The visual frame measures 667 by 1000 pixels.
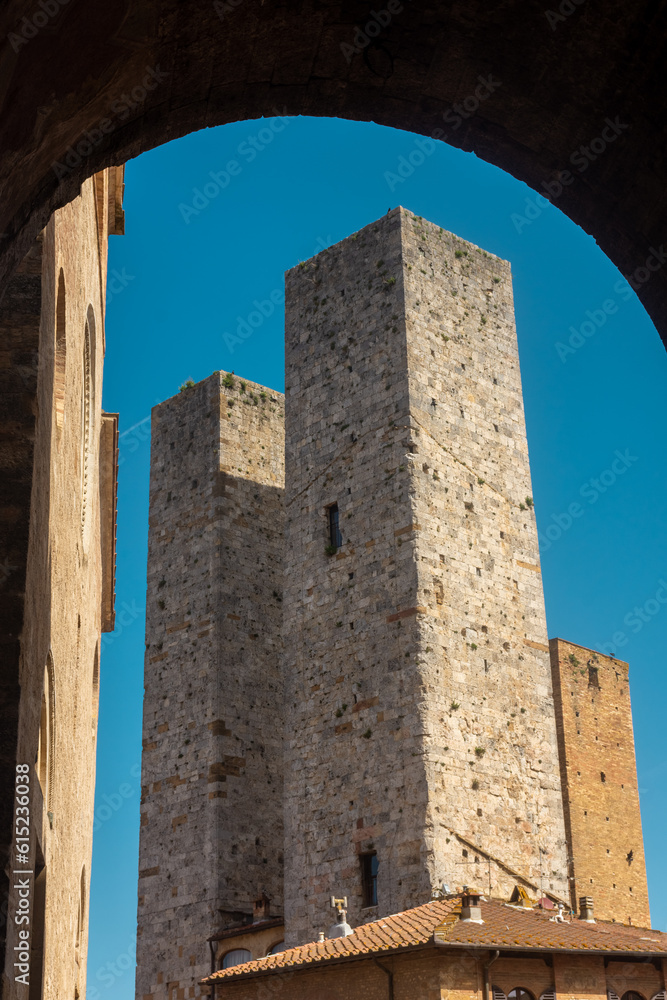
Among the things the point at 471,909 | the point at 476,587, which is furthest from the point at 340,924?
the point at 476,587

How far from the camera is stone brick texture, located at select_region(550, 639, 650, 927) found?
86.0ft

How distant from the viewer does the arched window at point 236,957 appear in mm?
20609

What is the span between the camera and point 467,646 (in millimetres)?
18859

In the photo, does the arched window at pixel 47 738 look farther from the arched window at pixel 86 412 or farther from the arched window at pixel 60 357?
the arched window at pixel 86 412

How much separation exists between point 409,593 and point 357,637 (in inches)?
52.9

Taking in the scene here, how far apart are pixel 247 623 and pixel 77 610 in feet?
45.0

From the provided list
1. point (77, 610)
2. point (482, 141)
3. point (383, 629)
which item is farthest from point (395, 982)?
point (482, 141)

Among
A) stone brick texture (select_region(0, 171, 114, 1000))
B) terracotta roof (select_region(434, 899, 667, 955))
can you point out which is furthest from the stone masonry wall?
stone brick texture (select_region(0, 171, 114, 1000))

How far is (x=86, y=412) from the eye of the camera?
40.3ft

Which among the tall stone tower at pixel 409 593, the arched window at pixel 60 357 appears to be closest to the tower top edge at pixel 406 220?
the tall stone tower at pixel 409 593

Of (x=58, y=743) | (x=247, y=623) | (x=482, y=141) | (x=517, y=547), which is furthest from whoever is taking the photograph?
(x=247, y=623)

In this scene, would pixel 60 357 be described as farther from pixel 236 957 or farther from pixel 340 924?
pixel 236 957

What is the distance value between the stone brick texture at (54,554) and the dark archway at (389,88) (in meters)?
2.12

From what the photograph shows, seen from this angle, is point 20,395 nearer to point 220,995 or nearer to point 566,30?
point 566,30
